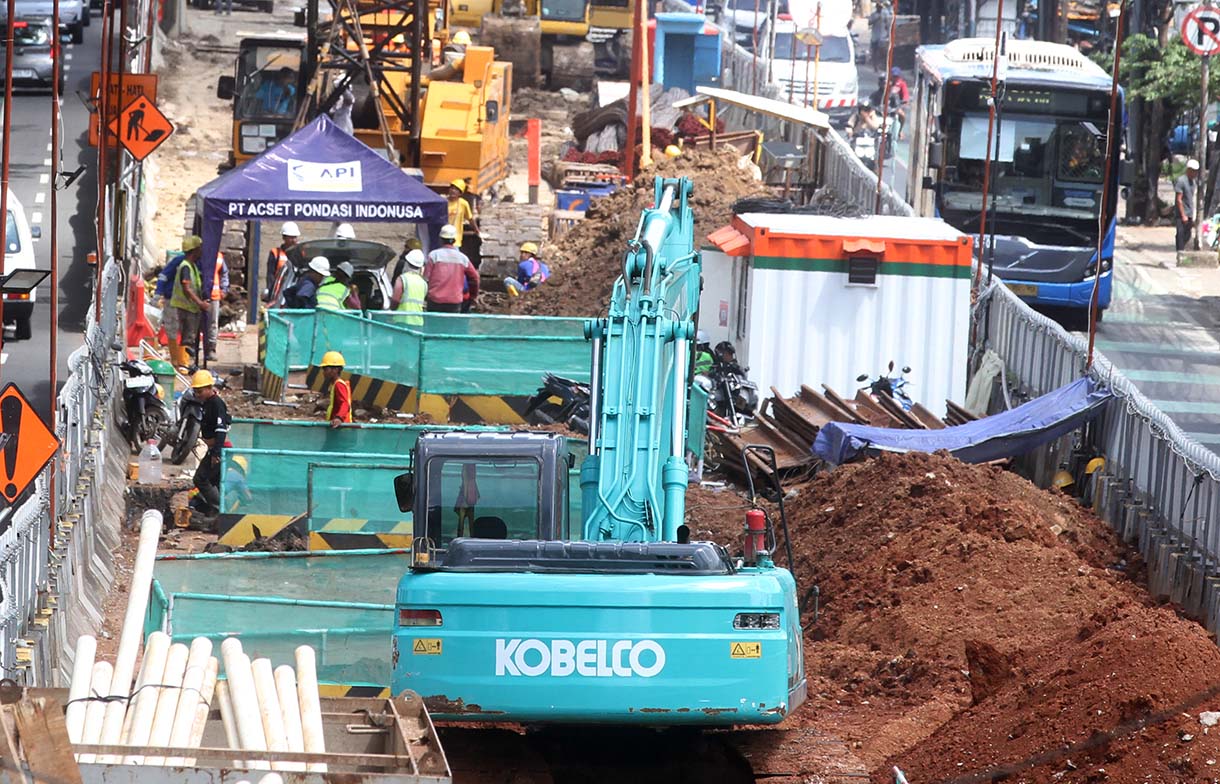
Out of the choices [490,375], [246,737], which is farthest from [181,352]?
[246,737]

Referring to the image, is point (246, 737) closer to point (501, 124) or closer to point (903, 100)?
point (501, 124)

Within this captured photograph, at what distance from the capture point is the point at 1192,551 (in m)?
16.1

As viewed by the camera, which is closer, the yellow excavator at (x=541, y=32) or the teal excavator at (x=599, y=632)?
the teal excavator at (x=599, y=632)

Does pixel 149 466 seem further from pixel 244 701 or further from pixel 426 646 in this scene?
pixel 244 701

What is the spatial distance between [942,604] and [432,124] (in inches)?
712

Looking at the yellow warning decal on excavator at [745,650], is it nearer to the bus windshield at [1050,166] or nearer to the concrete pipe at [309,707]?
the concrete pipe at [309,707]

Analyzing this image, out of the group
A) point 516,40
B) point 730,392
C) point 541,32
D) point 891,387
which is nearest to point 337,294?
point 730,392

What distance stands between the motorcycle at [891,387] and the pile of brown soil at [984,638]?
3.18 m

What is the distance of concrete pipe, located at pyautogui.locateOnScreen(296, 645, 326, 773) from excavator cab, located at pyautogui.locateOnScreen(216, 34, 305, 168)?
23.6m

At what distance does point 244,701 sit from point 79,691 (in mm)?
593

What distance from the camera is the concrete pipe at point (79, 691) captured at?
7320mm

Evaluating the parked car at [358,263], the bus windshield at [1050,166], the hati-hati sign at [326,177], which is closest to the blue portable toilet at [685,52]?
the bus windshield at [1050,166]

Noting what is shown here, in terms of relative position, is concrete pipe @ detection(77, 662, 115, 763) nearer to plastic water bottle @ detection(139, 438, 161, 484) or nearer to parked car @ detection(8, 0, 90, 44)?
plastic water bottle @ detection(139, 438, 161, 484)

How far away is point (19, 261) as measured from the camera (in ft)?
85.8
